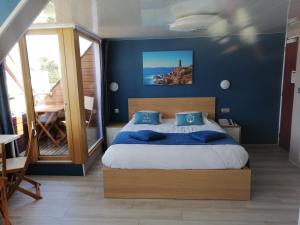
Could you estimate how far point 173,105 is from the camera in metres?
4.52

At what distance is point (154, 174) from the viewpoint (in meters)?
2.71

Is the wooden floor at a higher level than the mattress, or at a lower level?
lower

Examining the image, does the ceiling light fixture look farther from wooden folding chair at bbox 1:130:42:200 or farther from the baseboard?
the baseboard

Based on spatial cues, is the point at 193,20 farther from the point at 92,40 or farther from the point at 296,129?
the point at 296,129

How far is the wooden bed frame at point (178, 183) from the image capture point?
2.64 metres

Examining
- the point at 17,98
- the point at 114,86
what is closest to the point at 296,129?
the point at 114,86

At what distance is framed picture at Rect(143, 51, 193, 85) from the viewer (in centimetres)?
437

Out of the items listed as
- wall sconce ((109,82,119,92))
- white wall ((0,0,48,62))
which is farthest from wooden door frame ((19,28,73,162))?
white wall ((0,0,48,62))

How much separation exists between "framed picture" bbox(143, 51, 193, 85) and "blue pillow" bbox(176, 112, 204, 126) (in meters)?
0.72

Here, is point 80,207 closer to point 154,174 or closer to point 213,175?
point 154,174

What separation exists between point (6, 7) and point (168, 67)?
3627mm

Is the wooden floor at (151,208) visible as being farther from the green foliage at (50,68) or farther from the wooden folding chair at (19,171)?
the green foliage at (50,68)

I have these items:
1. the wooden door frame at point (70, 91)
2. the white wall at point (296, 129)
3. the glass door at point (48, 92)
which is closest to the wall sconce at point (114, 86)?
the wooden door frame at point (70, 91)

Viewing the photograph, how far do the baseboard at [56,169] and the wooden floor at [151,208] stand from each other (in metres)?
0.26
